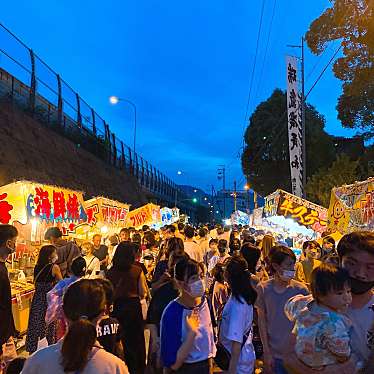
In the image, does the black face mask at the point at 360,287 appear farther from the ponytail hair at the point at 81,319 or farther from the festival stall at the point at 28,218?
the festival stall at the point at 28,218

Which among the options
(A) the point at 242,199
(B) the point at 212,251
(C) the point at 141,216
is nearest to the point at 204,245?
(B) the point at 212,251

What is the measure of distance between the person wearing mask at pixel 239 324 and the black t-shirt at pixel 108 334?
3.35ft

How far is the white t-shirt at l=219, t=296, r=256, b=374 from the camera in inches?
148

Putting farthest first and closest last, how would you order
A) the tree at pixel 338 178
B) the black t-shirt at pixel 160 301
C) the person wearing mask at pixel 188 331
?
the tree at pixel 338 178 → the black t-shirt at pixel 160 301 → the person wearing mask at pixel 188 331

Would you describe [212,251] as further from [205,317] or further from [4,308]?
[205,317]

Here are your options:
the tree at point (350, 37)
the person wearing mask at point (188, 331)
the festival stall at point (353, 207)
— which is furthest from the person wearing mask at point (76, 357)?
the tree at point (350, 37)

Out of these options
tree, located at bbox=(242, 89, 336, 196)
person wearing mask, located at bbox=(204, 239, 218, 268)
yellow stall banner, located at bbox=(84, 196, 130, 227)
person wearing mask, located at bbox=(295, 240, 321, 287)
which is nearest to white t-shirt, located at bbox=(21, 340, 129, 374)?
person wearing mask, located at bbox=(295, 240, 321, 287)

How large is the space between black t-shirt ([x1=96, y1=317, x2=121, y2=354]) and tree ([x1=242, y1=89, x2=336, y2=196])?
2862 cm

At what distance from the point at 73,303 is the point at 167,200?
62656 millimetres

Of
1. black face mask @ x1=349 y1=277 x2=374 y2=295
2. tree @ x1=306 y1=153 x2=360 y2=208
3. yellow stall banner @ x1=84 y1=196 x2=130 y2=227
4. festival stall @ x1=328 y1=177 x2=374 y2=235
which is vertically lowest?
black face mask @ x1=349 y1=277 x2=374 y2=295

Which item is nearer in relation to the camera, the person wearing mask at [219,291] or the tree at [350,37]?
the person wearing mask at [219,291]

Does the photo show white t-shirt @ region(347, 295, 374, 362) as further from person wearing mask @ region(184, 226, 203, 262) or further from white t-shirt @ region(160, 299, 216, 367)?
person wearing mask @ region(184, 226, 203, 262)

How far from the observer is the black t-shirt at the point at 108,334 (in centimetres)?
325

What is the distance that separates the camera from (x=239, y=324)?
377cm
